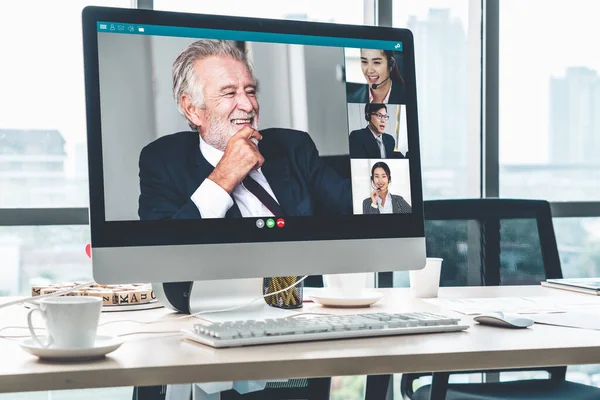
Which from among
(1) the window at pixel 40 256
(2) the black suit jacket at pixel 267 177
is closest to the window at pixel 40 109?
(1) the window at pixel 40 256

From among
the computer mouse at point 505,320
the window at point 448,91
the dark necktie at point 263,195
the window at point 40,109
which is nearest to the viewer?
the computer mouse at point 505,320

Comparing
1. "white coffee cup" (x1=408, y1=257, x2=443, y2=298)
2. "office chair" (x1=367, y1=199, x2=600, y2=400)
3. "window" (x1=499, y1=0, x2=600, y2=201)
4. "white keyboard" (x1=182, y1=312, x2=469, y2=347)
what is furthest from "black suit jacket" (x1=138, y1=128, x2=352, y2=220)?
"window" (x1=499, y1=0, x2=600, y2=201)

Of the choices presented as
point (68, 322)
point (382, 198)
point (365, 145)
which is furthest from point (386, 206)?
point (68, 322)

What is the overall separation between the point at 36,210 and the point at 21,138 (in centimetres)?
27

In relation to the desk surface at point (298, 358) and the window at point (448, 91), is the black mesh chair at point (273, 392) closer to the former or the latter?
the desk surface at point (298, 358)

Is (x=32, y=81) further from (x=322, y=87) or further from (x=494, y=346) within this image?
(x=494, y=346)

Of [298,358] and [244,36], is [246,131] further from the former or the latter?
[298,358]

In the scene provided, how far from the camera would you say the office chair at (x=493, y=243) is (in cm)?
196

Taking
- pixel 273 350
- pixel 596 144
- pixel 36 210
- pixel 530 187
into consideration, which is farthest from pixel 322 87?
pixel 596 144

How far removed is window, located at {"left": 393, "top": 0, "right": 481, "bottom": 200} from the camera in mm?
3078

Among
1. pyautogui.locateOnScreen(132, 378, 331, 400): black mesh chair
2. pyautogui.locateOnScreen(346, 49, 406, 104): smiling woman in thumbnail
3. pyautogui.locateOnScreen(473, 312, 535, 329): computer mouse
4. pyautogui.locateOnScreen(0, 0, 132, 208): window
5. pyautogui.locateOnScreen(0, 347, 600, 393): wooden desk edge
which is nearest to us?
pyautogui.locateOnScreen(0, 347, 600, 393): wooden desk edge

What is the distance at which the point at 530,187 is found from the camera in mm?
3148

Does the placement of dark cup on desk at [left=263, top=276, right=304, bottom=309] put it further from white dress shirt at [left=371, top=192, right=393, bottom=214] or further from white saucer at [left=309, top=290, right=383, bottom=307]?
white dress shirt at [left=371, top=192, right=393, bottom=214]

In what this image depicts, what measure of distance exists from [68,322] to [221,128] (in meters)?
0.47
